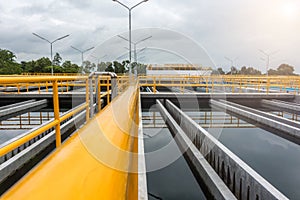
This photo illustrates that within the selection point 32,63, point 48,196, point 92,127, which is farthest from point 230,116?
point 32,63

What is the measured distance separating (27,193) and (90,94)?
3.02 meters

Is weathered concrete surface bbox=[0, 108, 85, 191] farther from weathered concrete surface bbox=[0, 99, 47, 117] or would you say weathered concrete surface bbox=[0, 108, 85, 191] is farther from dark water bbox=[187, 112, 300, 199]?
dark water bbox=[187, 112, 300, 199]

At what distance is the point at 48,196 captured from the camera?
2.69 ft

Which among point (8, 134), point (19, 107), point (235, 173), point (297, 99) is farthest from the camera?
point (297, 99)

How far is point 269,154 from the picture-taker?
17.9 feet

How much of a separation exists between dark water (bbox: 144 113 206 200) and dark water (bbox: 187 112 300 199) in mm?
1300

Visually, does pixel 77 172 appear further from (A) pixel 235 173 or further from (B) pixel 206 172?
(B) pixel 206 172

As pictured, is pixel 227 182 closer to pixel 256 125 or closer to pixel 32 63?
pixel 256 125

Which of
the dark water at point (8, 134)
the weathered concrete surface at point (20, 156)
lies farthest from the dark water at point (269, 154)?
the dark water at point (8, 134)

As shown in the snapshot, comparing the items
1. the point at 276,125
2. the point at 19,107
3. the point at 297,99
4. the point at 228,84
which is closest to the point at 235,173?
the point at 276,125

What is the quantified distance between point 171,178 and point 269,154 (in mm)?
2542

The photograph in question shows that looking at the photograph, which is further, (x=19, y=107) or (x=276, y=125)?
(x=19, y=107)

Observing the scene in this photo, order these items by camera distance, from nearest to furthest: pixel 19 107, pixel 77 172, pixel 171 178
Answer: pixel 77 172, pixel 171 178, pixel 19 107

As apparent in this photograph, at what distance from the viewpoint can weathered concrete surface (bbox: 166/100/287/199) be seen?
2907 mm
